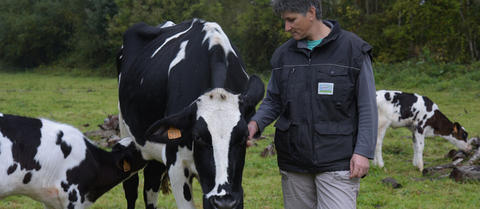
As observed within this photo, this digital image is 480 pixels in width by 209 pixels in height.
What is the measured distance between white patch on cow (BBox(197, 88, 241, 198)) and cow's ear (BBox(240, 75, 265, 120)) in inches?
4.4

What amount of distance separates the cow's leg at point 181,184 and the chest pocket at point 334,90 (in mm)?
1345

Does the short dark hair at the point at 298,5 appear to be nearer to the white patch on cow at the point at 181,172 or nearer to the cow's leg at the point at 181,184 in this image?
the white patch on cow at the point at 181,172

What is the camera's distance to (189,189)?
4.34 metres

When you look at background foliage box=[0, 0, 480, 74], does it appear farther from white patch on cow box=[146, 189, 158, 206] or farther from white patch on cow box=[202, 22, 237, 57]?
white patch on cow box=[202, 22, 237, 57]

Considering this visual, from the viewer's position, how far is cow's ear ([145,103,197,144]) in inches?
140

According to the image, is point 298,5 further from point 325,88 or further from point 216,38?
point 216,38

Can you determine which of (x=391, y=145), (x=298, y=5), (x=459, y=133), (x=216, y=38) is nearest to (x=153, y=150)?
(x=216, y=38)

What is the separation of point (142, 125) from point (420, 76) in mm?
16475

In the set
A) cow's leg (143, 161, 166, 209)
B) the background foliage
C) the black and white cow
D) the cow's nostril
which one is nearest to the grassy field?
cow's leg (143, 161, 166, 209)

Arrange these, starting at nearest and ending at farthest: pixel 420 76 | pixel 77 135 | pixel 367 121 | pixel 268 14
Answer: pixel 367 121 → pixel 77 135 → pixel 420 76 → pixel 268 14

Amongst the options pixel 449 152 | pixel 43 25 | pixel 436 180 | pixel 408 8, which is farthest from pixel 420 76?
pixel 43 25

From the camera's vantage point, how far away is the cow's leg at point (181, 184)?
165 inches

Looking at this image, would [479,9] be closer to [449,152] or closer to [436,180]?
[449,152]

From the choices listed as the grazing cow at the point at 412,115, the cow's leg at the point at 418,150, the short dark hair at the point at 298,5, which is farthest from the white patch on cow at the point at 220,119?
the grazing cow at the point at 412,115
